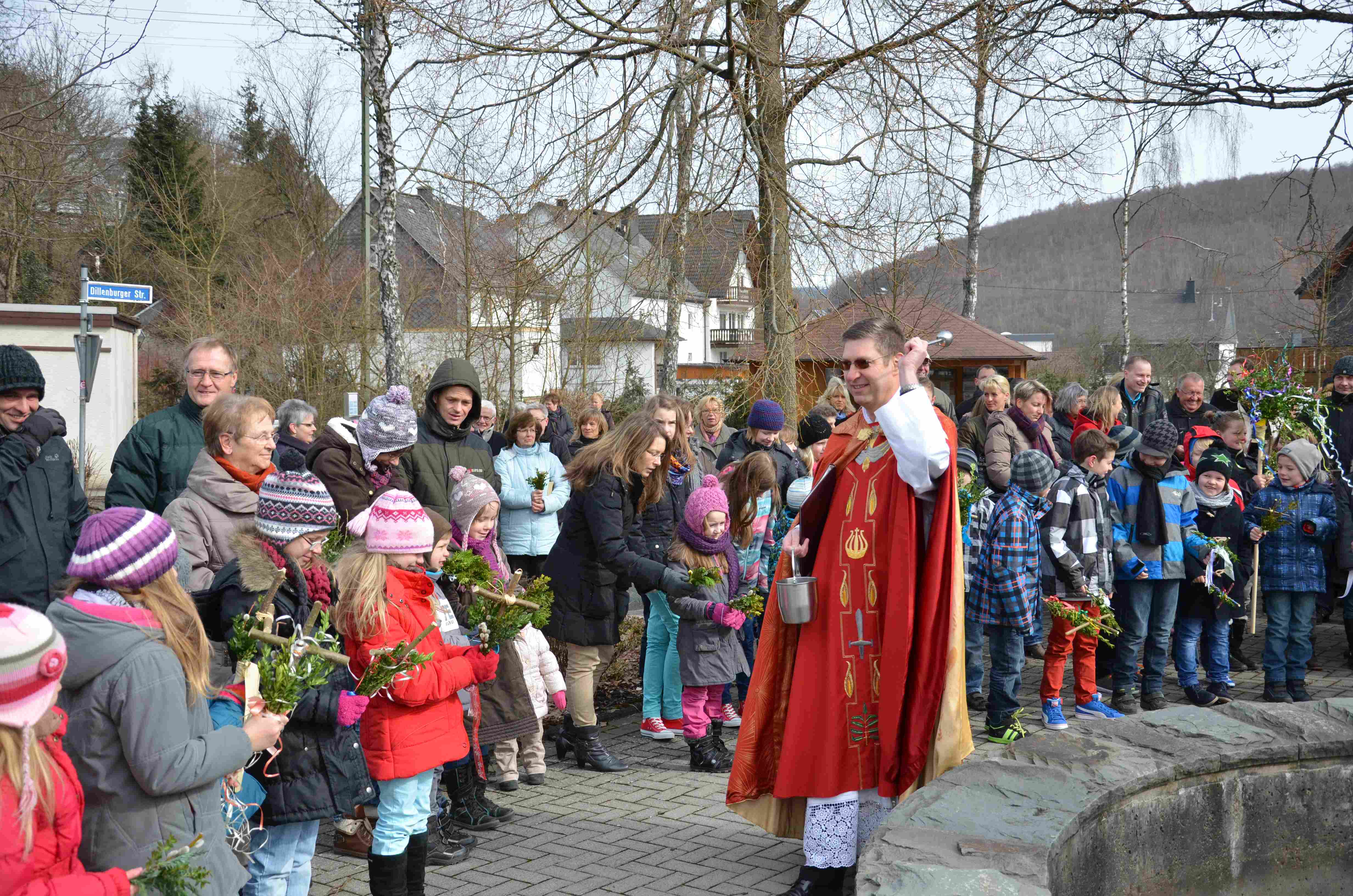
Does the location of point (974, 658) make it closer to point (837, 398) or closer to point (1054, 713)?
point (1054, 713)

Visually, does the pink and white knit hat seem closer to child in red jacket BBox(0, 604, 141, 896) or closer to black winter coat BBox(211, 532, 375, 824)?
black winter coat BBox(211, 532, 375, 824)

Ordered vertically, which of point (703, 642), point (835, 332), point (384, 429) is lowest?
point (703, 642)

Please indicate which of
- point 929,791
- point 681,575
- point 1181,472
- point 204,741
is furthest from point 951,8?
point 204,741

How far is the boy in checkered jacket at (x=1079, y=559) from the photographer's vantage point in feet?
23.7

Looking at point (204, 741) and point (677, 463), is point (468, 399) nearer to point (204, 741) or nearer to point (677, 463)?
point (677, 463)

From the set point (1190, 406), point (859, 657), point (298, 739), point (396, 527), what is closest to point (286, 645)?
point (298, 739)

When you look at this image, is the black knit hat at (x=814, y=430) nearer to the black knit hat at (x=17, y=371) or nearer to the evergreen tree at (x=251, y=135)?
the black knit hat at (x=17, y=371)

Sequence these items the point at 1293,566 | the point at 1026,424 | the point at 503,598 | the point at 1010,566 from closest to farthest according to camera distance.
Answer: the point at 503,598, the point at 1010,566, the point at 1293,566, the point at 1026,424

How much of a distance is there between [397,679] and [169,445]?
1769mm

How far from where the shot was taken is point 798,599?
4.41m

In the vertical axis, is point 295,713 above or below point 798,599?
below

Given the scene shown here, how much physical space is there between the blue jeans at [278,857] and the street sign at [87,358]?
1154 centimetres

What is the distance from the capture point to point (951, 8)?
9.46 metres

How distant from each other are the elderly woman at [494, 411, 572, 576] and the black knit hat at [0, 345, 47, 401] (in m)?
3.24
